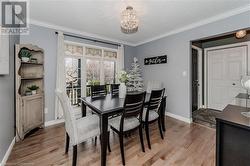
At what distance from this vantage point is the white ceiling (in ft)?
7.36

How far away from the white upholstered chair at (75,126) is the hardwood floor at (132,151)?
289 millimetres

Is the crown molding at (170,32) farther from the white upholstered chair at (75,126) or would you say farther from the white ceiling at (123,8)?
the white upholstered chair at (75,126)

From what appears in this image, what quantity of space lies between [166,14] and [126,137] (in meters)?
2.65

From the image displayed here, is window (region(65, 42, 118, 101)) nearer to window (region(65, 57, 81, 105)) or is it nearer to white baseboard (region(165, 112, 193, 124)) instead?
window (region(65, 57, 81, 105))

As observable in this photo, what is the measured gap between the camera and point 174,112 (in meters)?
3.76

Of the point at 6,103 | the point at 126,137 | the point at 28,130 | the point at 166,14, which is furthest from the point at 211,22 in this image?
the point at 28,130

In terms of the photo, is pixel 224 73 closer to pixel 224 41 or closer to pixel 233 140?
pixel 224 41

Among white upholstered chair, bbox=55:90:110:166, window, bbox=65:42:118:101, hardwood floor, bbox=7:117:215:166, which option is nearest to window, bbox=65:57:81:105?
window, bbox=65:42:118:101

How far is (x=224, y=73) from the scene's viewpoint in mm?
4043

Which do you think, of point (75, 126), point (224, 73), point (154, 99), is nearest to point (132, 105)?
point (154, 99)

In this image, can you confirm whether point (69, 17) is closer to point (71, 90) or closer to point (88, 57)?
point (88, 57)
